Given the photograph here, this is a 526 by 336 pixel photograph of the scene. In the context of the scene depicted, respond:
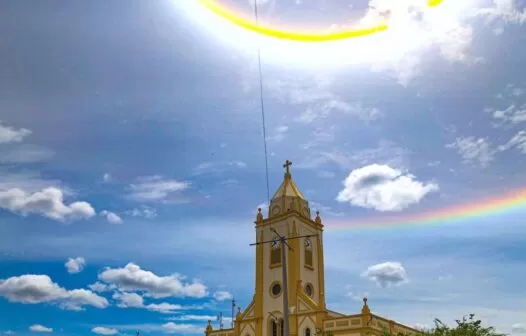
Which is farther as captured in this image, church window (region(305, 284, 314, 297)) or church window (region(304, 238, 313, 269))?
church window (region(304, 238, 313, 269))

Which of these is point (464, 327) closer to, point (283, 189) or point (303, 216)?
point (303, 216)

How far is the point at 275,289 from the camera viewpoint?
5297 cm

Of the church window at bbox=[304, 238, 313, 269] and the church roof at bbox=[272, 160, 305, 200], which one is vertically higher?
the church roof at bbox=[272, 160, 305, 200]

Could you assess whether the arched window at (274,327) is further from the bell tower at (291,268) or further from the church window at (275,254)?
the church window at (275,254)

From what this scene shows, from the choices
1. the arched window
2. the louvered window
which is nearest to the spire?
the louvered window

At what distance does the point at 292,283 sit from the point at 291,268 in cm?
155

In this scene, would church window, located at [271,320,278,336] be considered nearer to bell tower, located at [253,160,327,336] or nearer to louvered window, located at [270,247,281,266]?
bell tower, located at [253,160,327,336]

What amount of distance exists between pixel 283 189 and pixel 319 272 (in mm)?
10026

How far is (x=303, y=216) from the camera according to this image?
55531 millimetres

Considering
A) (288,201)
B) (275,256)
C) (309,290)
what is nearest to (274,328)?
(309,290)

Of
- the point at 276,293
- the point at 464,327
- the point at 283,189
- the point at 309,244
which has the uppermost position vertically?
the point at 283,189

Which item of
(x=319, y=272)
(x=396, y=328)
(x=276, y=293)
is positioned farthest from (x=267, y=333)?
(x=396, y=328)

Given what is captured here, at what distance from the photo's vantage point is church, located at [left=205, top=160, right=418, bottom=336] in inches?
1887

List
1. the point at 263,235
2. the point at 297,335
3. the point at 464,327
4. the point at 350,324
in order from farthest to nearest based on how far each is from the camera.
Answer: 1. the point at 263,235
2. the point at 297,335
3. the point at 350,324
4. the point at 464,327
